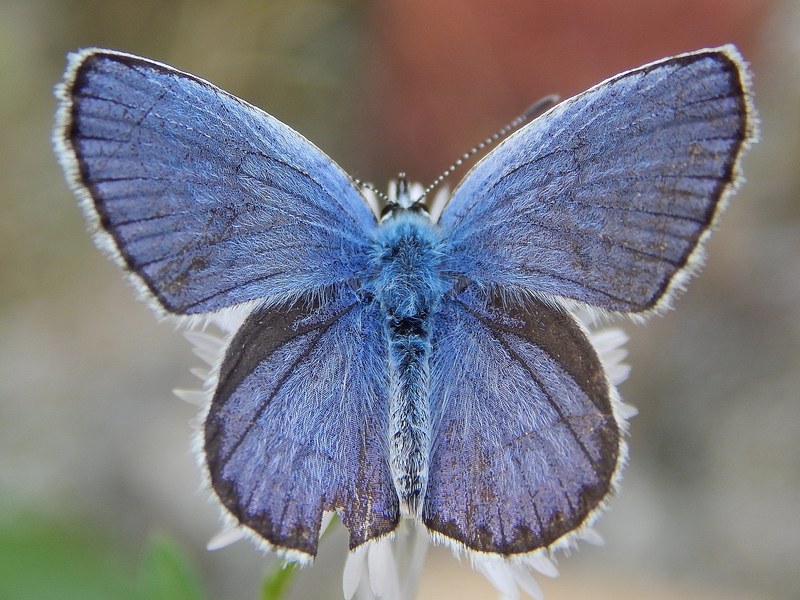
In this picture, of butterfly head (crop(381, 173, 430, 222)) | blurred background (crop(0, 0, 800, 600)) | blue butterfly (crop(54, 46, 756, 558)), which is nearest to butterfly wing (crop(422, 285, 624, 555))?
blue butterfly (crop(54, 46, 756, 558))

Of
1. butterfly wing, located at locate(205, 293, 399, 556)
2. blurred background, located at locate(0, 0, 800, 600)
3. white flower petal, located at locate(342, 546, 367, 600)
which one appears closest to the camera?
butterfly wing, located at locate(205, 293, 399, 556)

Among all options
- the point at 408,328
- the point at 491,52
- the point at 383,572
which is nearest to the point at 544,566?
the point at 383,572

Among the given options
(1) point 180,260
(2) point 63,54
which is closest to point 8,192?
(2) point 63,54

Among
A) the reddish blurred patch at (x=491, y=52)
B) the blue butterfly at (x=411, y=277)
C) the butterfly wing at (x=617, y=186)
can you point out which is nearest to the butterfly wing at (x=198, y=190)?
the blue butterfly at (x=411, y=277)

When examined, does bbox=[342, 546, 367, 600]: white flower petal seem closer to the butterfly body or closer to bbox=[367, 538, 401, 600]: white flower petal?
bbox=[367, 538, 401, 600]: white flower petal

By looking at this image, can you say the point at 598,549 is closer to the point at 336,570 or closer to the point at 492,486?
the point at 336,570

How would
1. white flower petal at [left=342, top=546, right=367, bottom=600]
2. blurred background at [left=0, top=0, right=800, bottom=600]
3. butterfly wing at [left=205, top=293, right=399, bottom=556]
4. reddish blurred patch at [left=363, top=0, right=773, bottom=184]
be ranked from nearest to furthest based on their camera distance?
butterfly wing at [left=205, top=293, right=399, bottom=556] → white flower petal at [left=342, top=546, right=367, bottom=600] → blurred background at [left=0, top=0, right=800, bottom=600] → reddish blurred patch at [left=363, top=0, right=773, bottom=184]

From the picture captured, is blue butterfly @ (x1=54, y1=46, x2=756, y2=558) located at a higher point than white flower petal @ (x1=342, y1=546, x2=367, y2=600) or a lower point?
higher
